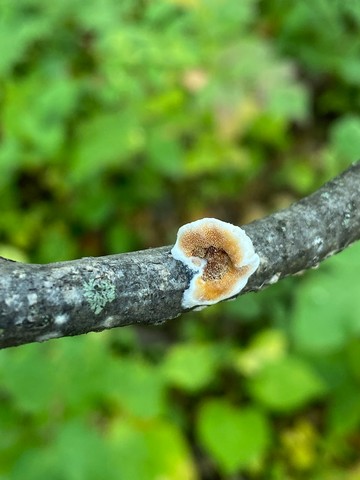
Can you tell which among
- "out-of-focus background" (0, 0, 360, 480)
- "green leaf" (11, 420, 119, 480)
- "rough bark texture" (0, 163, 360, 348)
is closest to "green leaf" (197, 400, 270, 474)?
"out-of-focus background" (0, 0, 360, 480)

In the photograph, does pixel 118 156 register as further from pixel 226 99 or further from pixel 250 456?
pixel 250 456

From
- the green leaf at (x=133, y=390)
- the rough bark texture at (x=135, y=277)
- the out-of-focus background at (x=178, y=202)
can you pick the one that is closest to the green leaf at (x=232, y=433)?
the out-of-focus background at (x=178, y=202)

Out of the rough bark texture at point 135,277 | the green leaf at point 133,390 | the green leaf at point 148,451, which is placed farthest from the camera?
the green leaf at point 133,390


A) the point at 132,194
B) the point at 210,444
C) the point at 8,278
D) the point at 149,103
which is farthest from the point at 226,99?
the point at 8,278

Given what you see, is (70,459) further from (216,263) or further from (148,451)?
(216,263)

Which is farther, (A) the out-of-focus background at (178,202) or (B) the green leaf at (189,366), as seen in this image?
(B) the green leaf at (189,366)

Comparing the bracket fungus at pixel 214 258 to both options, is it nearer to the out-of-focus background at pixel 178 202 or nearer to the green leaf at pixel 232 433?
the out-of-focus background at pixel 178 202

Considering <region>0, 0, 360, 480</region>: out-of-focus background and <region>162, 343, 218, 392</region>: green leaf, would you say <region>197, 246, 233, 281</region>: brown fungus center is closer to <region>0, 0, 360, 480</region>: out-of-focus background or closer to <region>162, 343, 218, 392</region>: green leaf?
<region>0, 0, 360, 480</region>: out-of-focus background

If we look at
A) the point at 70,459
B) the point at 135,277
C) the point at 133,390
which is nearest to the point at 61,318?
the point at 135,277
